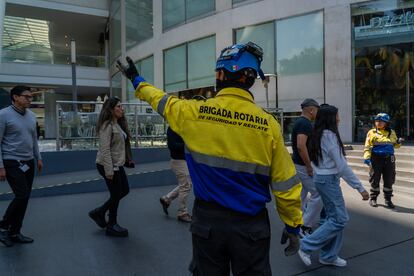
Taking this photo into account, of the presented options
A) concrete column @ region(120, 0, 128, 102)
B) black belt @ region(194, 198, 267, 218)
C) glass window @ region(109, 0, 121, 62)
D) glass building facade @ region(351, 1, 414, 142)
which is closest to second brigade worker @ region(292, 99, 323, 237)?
black belt @ region(194, 198, 267, 218)

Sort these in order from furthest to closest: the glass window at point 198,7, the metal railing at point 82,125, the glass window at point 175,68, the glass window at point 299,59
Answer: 1. the glass window at point 175,68
2. the glass window at point 198,7
3. the glass window at point 299,59
4. the metal railing at point 82,125

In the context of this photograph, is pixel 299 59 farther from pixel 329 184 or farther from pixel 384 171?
pixel 329 184

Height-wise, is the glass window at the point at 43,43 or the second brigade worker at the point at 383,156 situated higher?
the glass window at the point at 43,43

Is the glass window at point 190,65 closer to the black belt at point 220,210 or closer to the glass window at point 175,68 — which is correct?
the glass window at point 175,68

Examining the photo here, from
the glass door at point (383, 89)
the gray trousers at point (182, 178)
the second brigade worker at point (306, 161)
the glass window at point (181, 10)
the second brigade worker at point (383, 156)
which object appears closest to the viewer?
the second brigade worker at point (306, 161)

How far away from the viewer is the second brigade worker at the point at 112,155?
5.23m

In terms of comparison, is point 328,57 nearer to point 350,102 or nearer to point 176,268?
point 350,102

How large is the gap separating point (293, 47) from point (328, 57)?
1481 mm

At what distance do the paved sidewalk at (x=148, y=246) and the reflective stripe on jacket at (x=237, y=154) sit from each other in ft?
7.06

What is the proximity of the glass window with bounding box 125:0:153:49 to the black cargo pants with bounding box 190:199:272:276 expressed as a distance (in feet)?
65.3

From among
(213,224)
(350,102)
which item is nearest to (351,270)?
(213,224)

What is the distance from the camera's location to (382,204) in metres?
7.33

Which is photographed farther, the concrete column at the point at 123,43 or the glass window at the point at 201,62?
the concrete column at the point at 123,43

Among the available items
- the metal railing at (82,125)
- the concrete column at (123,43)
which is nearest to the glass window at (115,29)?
the concrete column at (123,43)
